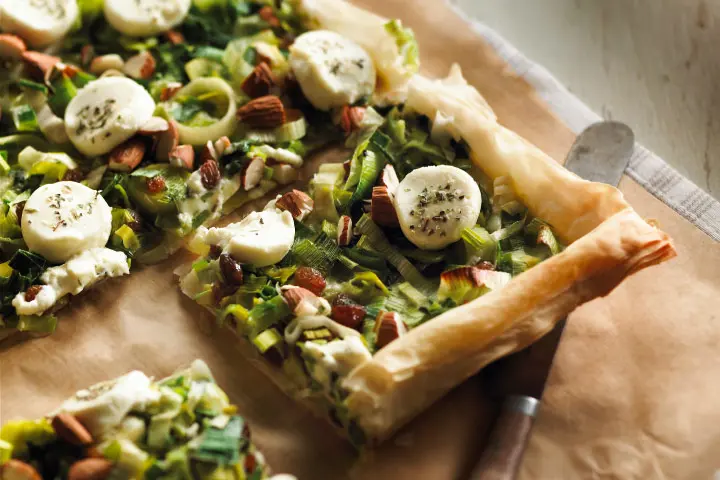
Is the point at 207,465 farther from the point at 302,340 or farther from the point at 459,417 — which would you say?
the point at 459,417

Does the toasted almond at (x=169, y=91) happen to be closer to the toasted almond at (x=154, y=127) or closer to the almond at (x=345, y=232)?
the toasted almond at (x=154, y=127)

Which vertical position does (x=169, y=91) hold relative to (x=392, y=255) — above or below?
below

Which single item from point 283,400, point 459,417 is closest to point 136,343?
point 283,400

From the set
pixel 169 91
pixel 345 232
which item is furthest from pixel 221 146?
pixel 345 232

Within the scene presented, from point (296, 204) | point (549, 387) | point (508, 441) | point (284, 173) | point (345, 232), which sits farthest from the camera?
point (284, 173)

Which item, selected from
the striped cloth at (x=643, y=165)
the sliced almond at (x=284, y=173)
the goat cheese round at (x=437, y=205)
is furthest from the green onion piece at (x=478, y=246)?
the striped cloth at (x=643, y=165)

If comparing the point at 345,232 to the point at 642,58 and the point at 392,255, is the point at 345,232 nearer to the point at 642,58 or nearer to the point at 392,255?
the point at 392,255
